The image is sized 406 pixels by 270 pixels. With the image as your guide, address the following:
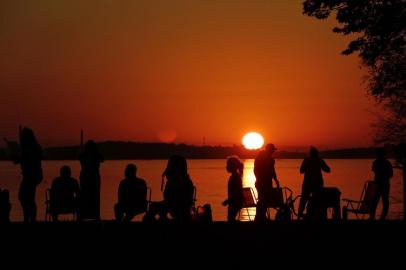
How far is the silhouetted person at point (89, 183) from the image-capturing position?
13.0 meters

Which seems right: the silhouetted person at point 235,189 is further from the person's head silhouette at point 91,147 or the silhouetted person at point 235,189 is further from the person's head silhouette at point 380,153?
the person's head silhouette at point 380,153

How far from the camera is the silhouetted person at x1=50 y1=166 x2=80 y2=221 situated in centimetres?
1328

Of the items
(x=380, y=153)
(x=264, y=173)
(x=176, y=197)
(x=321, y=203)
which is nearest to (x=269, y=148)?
(x=264, y=173)

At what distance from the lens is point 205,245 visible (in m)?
10.6

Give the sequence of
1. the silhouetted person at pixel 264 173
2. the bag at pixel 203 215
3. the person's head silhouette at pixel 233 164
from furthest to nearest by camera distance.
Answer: the silhouetted person at pixel 264 173, the person's head silhouette at pixel 233 164, the bag at pixel 203 215

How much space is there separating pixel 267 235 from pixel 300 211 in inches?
142

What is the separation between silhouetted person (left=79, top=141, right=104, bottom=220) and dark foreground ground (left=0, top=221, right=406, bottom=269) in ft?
0.96

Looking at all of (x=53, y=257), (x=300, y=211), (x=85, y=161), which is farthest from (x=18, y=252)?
(x=300, y=211)

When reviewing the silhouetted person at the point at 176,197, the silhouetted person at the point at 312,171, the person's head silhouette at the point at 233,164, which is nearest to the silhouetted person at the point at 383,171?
the silhouetted person at the point at 312,171

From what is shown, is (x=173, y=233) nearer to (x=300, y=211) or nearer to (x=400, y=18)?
(x=300, y=211)

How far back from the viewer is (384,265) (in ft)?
28.6

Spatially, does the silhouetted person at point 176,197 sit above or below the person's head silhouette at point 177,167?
below

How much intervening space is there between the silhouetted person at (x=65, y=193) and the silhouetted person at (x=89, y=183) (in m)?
0.36

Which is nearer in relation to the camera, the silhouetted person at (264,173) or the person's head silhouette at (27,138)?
the person's head silhouette at (27,138)
